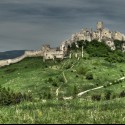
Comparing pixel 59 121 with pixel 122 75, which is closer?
pixel 59 121

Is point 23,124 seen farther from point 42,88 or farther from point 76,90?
point 42,88

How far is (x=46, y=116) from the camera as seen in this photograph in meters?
24.9

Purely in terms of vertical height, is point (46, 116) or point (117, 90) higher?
point (46, 116)

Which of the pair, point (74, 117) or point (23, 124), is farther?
point (74, 117)

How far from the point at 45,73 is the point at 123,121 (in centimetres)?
17136

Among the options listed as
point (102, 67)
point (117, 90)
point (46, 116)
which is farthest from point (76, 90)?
point (46, 116)

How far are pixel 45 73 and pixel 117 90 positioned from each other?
41.4 metres

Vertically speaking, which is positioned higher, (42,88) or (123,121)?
(123,121)

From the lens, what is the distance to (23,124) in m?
21.8

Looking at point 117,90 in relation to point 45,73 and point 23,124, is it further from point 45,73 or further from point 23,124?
point 23,124

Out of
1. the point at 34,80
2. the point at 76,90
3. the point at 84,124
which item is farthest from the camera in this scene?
the point at 34,80

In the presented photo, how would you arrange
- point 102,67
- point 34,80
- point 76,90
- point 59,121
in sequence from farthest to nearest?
point 102,67, point 34,80, point 76,90, point 59,121

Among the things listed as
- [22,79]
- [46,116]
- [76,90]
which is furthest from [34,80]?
[46,116]

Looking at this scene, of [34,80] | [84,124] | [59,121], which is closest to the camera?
[84,124]
